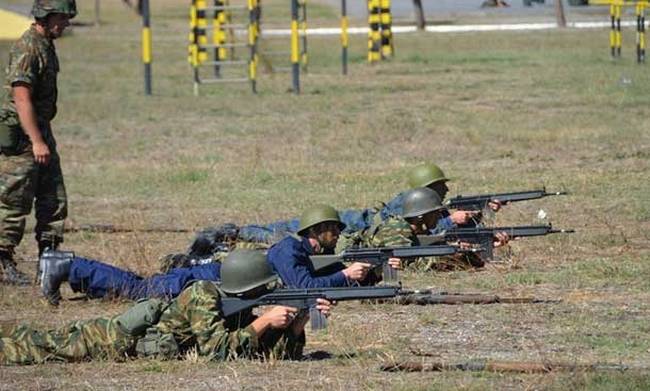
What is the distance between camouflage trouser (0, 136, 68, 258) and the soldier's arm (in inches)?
6.2

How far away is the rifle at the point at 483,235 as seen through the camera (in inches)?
476

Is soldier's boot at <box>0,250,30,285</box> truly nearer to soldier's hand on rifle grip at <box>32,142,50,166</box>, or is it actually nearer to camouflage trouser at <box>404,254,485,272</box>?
soldier's hand on rifle grip at <box>32,142,50,166</box>

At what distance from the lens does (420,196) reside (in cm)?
1226

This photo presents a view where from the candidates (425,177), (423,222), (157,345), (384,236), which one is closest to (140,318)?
(157,345)

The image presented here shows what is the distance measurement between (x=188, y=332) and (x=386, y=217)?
361 centimetres

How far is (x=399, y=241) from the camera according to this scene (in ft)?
38.6

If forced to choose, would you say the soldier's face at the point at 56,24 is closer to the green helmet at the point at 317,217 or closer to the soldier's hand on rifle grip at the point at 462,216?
the green helmet at the point at 317,217

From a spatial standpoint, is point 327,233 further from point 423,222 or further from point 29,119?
point 29,119

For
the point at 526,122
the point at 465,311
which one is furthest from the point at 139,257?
the point at 526,122

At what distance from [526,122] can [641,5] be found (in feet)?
33.5

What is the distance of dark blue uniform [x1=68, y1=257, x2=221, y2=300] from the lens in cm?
1092

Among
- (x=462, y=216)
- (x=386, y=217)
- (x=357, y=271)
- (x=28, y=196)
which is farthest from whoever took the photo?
(x=462, y=216)

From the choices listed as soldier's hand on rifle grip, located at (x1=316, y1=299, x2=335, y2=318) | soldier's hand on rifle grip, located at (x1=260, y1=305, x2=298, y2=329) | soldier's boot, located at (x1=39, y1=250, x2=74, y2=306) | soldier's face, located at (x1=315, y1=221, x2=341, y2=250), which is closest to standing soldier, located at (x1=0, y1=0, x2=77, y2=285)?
soldier's boot, located at (x1=39, y1=250, x2=74, y2=306)

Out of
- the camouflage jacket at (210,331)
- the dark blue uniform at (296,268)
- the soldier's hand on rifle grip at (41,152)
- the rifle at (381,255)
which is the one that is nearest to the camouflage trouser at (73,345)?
the camouflage jacket at (210,331)
